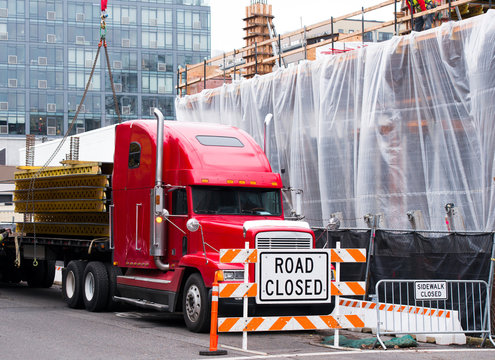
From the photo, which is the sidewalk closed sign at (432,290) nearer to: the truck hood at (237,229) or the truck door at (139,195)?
the truck hood at (237,229)

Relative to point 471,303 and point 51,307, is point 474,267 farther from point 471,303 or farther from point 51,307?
point 51,307

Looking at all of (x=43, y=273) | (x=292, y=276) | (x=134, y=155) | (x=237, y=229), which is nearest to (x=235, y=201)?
(x=237, y=229)

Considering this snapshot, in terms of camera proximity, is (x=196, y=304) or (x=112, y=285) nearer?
(x=196, y=304)

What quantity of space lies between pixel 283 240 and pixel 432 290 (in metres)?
2.51

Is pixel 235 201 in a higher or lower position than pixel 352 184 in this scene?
lower

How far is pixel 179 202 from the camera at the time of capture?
45.9 feet

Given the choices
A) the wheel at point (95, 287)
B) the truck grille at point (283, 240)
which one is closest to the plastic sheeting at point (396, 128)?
the truck grille at point (283, 240)

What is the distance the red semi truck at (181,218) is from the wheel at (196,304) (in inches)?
0.7

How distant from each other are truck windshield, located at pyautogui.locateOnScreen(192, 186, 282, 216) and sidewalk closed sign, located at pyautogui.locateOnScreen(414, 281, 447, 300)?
3.22 meters

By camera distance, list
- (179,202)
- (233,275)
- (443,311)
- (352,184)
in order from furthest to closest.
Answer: (352,184)
(179,202)
(443,311)
(233,275)

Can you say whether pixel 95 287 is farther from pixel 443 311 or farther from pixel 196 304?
pixel 443 311

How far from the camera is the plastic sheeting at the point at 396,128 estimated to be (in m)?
15.1

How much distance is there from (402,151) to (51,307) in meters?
8.33

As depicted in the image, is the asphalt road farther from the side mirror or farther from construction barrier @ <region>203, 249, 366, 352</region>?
the side mirror
